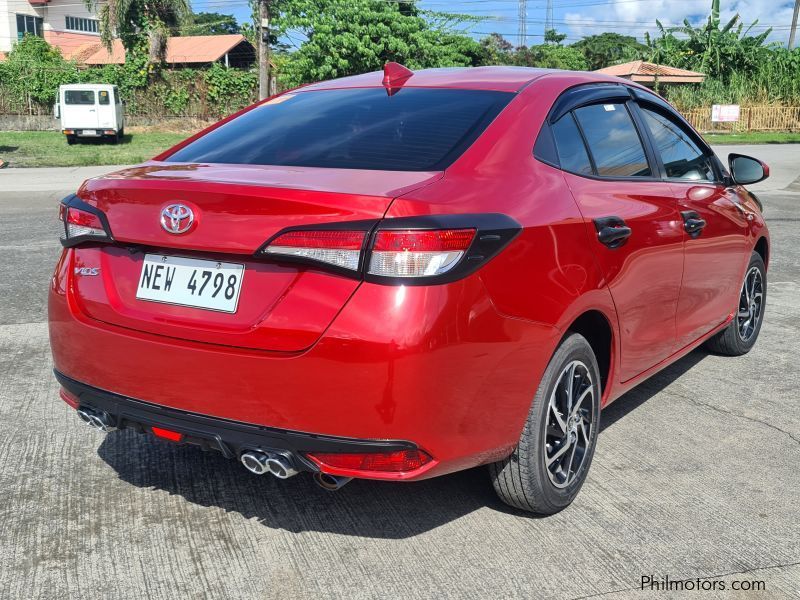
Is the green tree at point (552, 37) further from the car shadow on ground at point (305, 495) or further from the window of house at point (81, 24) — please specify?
the car shadow on ground at point (305, 495)

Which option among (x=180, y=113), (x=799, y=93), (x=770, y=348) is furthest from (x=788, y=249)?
(x=799, y=93)

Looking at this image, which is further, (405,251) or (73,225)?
(73,225)

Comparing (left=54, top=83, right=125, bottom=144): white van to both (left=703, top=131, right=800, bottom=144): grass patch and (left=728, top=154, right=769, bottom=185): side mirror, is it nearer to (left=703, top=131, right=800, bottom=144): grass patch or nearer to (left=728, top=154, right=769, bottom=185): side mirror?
(left=703, top=131, right=800, bottom=144): grass patch

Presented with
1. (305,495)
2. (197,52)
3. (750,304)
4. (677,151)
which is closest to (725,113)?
(197,52)

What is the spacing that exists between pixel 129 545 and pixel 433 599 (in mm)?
1054

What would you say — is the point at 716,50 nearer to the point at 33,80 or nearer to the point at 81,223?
the point at 33,80

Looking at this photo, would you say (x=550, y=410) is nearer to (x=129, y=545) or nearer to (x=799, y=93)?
(x=129, y=545)

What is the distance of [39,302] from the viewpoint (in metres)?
6.67

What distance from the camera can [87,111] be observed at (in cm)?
3044

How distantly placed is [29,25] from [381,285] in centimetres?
6678

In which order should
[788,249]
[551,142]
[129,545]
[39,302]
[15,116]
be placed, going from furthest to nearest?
1. [15,116]
2. [788,249]
3. [39,302]
4. [551,142]
5. [129,545]

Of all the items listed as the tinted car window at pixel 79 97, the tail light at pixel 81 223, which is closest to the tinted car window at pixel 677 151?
the tail light at pixel 81 223

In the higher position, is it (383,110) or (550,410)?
(383,110)

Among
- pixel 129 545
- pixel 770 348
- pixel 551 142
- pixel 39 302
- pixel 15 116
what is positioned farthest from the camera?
pixel 15 116
